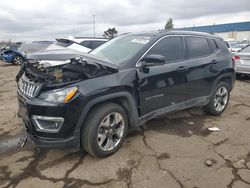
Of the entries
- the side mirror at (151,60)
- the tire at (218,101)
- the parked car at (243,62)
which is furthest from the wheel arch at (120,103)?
the parked car at (243,62)

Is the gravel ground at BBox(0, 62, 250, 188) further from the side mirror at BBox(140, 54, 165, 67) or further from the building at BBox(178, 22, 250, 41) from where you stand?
the building at BBox(178, 22, 250, 41)

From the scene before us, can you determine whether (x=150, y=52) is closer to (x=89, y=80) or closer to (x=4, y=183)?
(x=89, y=80)

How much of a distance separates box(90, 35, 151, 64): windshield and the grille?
1.22 metres

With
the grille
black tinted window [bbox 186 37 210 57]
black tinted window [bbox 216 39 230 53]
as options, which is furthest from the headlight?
black tinted window [bbox 216 39 230 53]

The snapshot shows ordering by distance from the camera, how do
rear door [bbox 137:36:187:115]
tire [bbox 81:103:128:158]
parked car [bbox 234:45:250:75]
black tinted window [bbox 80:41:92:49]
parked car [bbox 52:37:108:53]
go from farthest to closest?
black tinted window [bbox 80:41:92:49] < parked car [bbox 234:45:250:75] < parked car [bbox 52:37:108:53] < rear door [bbox 137:36:187:115] < tire [bbox 81:103:128:158]

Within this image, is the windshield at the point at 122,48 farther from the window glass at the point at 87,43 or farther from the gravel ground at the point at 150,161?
the window glass at the point at 87,43

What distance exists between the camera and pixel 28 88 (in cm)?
297

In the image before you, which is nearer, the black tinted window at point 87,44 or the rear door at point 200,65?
the rear door at point 200,65

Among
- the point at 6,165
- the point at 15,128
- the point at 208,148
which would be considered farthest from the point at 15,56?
the point at 208,148

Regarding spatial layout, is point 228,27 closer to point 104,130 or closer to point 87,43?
point 87,43

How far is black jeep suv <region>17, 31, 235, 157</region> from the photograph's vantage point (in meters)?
2.76

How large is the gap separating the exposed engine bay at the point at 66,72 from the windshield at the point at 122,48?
54 centimetres

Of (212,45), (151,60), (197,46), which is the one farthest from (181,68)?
(212,45)

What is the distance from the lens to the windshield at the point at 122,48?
357 centimetres
